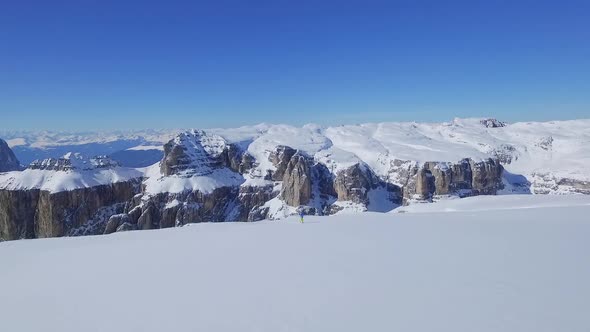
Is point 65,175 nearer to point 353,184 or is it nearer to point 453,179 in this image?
point 353,184

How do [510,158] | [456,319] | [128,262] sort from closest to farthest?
[456,319], [128,262], [510,158]

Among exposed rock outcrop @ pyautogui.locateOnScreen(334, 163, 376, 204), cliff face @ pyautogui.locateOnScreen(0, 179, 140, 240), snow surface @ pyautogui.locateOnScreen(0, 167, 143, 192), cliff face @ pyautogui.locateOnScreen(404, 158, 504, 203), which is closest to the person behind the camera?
cliff face @ pyautogui.locateOnScreen(0, 179, 140, 240)

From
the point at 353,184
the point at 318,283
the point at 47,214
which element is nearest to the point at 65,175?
the point at 47,214

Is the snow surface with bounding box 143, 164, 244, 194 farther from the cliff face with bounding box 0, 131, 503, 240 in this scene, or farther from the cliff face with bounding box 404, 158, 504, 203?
the cliff face with bounding box 404, 158, 504, 203

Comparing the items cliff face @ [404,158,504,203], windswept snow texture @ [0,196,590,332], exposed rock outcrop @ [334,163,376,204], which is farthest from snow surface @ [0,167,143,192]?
windswept snow texture @ [0,196,590,332]

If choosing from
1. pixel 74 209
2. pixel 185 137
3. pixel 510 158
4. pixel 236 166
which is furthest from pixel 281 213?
pixel 510 158

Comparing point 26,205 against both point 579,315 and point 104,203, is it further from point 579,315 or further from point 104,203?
Result: point 579,315

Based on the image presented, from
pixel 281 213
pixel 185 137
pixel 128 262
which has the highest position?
pixel 185 137

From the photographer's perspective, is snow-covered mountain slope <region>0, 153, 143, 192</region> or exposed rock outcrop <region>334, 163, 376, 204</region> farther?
exposed rock outcrop <region>334, 163, 376, 204</region>
